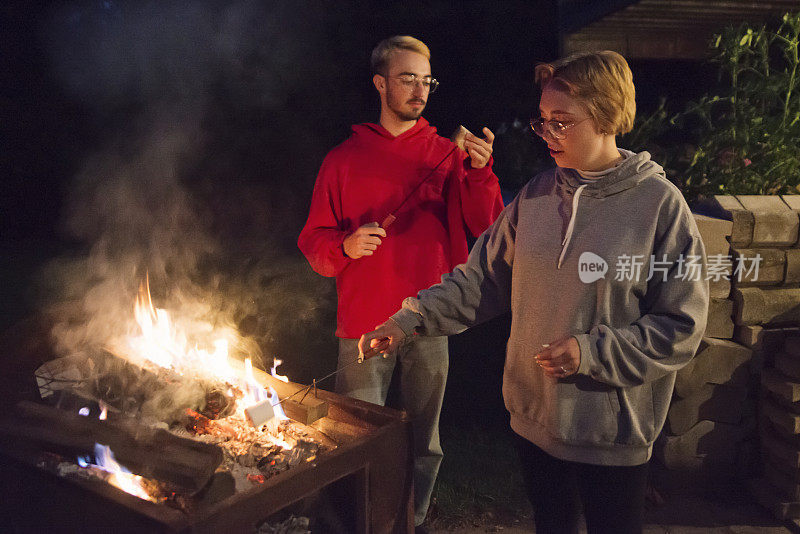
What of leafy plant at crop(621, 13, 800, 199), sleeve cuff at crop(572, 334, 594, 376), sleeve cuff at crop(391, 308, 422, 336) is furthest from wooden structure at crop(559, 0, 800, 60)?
sleeve cuff at crop(572, 334, 594, 376)

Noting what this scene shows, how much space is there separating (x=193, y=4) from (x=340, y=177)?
10.3m

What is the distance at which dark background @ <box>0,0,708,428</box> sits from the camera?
36.3 feet

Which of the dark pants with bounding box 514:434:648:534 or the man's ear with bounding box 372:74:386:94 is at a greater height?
the man's ear with bounding box 372:74:386:94

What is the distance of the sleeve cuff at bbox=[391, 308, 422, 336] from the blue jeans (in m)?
0.77

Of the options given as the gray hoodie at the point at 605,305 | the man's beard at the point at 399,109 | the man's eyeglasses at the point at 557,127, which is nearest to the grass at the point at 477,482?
the gray hoodie at the point at 605,305

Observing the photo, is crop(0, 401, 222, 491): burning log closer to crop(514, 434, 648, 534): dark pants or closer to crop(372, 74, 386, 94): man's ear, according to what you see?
crop(514, 434, 648, 534): dark pants

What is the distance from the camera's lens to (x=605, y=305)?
88.9 inches

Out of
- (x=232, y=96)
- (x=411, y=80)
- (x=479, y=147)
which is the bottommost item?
(x=479, y=147)

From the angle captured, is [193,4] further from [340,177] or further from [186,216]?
[340,177]

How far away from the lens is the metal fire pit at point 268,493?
7.57 feet

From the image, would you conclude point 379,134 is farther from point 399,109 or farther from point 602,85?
point 602,85

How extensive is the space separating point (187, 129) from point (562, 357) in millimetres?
11685

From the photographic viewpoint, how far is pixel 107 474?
9.24 feet

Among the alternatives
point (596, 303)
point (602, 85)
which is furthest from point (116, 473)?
point (602, 85)
